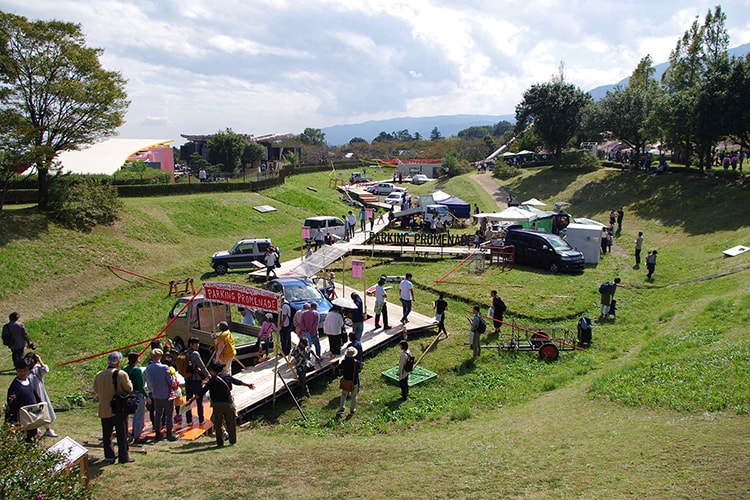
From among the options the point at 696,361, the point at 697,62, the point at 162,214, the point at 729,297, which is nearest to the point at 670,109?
the point at 697,62

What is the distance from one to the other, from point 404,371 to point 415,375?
152 centimetres

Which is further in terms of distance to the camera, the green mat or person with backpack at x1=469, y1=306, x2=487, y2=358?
person with backpack at x1=469, y1=306, x2=487, y2=358

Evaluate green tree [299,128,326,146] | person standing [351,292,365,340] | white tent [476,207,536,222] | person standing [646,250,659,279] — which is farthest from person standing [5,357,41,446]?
green tree [299,128,326,146]

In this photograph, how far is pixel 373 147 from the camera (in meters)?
109

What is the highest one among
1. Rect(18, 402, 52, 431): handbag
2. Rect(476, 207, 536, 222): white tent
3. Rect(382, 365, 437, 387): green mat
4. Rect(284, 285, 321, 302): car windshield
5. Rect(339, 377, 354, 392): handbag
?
Rect(476, 207, 536, 222): white tent

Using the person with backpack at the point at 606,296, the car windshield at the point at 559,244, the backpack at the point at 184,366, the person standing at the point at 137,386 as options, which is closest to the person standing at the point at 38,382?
the person standing at the point at 137,386

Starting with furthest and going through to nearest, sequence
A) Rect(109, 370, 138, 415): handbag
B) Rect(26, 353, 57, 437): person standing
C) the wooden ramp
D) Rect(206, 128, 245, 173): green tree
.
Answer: Rect(206, 128, 245, 173): green tree → the wooden ramp → Rect(26, 353, 57, 437): person standing → Rect(109, 370, 138, 415): handbag

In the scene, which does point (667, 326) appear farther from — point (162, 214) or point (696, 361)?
point (162, 214)

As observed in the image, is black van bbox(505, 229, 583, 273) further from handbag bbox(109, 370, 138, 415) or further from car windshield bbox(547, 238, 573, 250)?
handbag bbox(109, 370, 138, 415)

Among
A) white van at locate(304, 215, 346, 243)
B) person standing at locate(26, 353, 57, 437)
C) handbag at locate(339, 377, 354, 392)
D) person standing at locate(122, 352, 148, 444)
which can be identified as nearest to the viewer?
person standing at locate(122, 352, 148, 444)

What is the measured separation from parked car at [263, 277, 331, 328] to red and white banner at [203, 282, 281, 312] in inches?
118

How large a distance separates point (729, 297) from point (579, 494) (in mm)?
12044

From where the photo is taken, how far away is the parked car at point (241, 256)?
2444 centimetres

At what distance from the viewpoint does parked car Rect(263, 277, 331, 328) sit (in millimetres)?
15359
